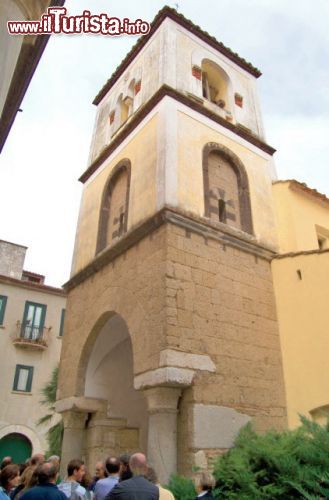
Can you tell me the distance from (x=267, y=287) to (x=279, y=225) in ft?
6.74

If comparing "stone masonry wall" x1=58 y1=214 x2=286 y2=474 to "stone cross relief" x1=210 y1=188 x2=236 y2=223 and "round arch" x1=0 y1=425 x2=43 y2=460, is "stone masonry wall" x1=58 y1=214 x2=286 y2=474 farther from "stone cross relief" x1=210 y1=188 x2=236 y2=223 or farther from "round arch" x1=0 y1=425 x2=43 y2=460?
"round arch" x1=0 y1=425 x2=43 y2=460

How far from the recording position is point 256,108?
1236 centimetres

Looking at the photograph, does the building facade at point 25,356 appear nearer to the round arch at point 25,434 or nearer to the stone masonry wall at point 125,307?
the round arch at point 25,434

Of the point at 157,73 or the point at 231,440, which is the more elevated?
the point at 157,73

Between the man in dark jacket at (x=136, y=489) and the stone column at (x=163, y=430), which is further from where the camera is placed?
the stone column at (x=163, y=430)

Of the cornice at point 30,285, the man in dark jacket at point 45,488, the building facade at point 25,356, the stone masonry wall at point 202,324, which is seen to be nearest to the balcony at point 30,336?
the building facade at point 25,356

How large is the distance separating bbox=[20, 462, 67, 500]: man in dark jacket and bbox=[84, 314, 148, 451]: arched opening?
5.33m

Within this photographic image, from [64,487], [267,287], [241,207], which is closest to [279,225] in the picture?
[241,207]

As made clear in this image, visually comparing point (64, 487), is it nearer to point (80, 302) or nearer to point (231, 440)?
point (231, 440)

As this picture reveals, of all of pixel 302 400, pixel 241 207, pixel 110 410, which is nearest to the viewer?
pixel 302 400

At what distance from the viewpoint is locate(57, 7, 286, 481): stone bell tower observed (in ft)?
21.2

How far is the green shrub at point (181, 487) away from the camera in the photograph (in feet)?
17.5

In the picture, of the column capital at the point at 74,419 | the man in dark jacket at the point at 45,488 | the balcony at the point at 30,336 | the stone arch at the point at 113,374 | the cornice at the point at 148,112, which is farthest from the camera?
the balcony at the point at 30,336

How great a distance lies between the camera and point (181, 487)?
5.45 m
